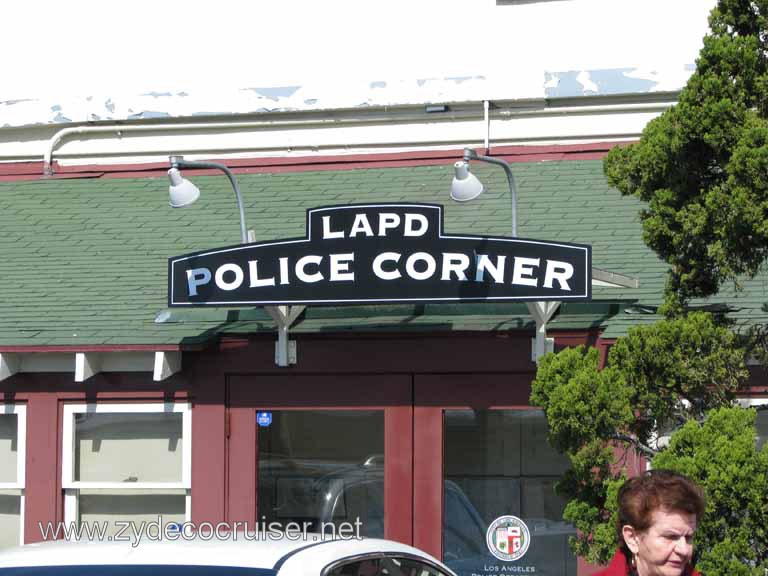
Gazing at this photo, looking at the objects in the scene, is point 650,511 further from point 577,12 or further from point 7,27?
point 7,27

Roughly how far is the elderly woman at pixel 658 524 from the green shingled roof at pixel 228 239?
426cm

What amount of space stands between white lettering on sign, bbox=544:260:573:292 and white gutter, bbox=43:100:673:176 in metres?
3.21

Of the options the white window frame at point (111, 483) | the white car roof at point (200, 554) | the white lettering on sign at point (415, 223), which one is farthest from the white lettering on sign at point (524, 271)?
the white car roof at point (200, 554)

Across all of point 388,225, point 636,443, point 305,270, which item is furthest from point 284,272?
point 636,443

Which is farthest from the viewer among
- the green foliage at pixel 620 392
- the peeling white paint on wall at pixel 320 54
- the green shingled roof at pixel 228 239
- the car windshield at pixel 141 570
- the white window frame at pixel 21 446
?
the peeling white paint on wall at pixel 320 54

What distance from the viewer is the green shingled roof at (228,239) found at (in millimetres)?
9211

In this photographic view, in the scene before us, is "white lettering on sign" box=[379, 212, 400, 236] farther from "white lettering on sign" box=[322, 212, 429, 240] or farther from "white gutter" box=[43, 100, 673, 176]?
"white gutter" box=[43, 100, 673, 176]

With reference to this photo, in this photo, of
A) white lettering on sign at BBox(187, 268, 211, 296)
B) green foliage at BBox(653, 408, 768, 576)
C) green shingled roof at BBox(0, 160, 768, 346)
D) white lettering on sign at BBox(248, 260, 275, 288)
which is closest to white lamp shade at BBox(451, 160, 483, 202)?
green shingled roof at BBox(0, 160, 768, 346)

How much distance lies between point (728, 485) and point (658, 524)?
204 cm

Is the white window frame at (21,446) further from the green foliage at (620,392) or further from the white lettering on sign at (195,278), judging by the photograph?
the green foliage at (620,392)

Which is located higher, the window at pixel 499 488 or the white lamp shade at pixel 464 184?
the white lamp shade at pixel 464 184

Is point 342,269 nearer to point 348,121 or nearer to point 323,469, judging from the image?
point 323,469

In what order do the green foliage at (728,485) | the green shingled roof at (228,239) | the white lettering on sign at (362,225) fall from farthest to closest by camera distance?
the green shingled roof at (228,239) < the white lettering on sign at (362,225) < the green foliage at (728,485)

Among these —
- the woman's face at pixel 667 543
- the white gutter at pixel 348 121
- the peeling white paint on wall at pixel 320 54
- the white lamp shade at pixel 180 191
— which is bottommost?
the woman's face at pixel 667 543
